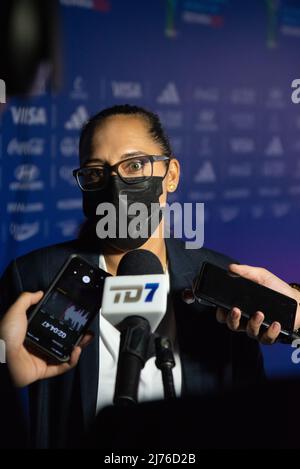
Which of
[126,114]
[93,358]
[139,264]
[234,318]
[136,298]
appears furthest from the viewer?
[126,114]

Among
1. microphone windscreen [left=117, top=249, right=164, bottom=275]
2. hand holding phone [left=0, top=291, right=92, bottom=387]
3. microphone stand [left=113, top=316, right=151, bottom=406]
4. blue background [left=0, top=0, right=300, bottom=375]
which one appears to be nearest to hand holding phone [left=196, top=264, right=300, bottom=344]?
microphone windscreen [left=117, top=249, right=164, bottom=275]

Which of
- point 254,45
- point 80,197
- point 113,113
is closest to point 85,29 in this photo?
point 113,113

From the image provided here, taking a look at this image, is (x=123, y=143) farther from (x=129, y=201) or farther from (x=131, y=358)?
(x=131, y=358)

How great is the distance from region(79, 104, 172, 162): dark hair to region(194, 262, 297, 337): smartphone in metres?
0.50

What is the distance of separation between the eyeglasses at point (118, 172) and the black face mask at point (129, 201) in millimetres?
10

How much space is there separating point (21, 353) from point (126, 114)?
27.0 inches

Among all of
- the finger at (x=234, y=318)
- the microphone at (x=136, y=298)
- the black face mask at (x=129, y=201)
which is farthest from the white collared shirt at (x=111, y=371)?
the microphone at (x=136, y=298)

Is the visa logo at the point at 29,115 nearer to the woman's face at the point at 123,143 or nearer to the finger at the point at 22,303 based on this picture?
the woman's face at the point at 123,143

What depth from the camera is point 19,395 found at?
1.51 meters

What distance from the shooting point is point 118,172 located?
52.4 inches

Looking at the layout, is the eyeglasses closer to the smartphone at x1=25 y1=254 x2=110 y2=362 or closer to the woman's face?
the woman's face

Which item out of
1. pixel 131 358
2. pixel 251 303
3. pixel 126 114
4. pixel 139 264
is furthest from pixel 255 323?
pixel 126 114

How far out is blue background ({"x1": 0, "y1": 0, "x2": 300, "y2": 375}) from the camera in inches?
61.0

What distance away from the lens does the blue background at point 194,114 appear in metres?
1.55
